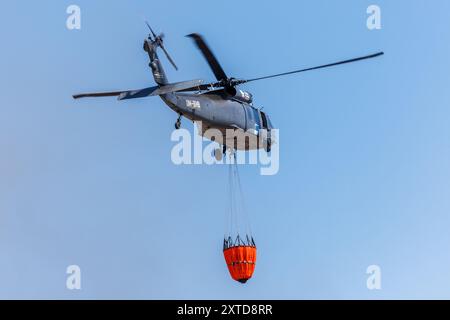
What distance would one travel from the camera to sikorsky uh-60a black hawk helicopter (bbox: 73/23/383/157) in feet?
127

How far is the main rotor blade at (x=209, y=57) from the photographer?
126 ft

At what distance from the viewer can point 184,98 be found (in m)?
40.6

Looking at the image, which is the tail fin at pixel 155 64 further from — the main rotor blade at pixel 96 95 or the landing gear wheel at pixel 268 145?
the landing gear wheel at pixel 268 145

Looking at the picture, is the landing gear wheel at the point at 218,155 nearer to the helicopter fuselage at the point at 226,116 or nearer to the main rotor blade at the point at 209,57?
the helicopter fuselage at the point at 226,116

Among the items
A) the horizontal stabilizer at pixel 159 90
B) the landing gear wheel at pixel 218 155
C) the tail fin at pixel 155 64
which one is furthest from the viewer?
the landing gear wheel at pixel 218 155

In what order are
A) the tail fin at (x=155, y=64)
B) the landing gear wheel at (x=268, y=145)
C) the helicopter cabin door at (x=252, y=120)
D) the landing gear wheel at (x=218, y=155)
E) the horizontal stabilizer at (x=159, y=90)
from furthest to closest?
the landing gear wheel at (x=268, y=145), the landing gear wheel at (x=218, y=155), the helicopter cabin door at (x=252, y=120), the tail fin at (x=155, y=64), the horizontal stabilizer at (x=159, y=90)

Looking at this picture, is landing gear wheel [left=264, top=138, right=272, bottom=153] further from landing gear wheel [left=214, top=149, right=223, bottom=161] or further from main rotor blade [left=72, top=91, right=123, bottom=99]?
main rotor blade [left=72, top=91, right=123, bottom=99]

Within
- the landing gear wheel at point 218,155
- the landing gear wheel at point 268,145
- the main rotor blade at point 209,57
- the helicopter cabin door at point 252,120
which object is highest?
the main rotor blade at point 209,57

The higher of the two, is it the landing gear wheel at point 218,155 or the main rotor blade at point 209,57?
the main rotor blade at point 209,57

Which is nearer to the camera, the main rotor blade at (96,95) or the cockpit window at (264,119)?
the main rotor blade at (96,95)

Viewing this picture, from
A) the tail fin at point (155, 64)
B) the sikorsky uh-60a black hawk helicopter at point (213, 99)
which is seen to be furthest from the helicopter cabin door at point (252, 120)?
the tail fin at point (155, 64)
